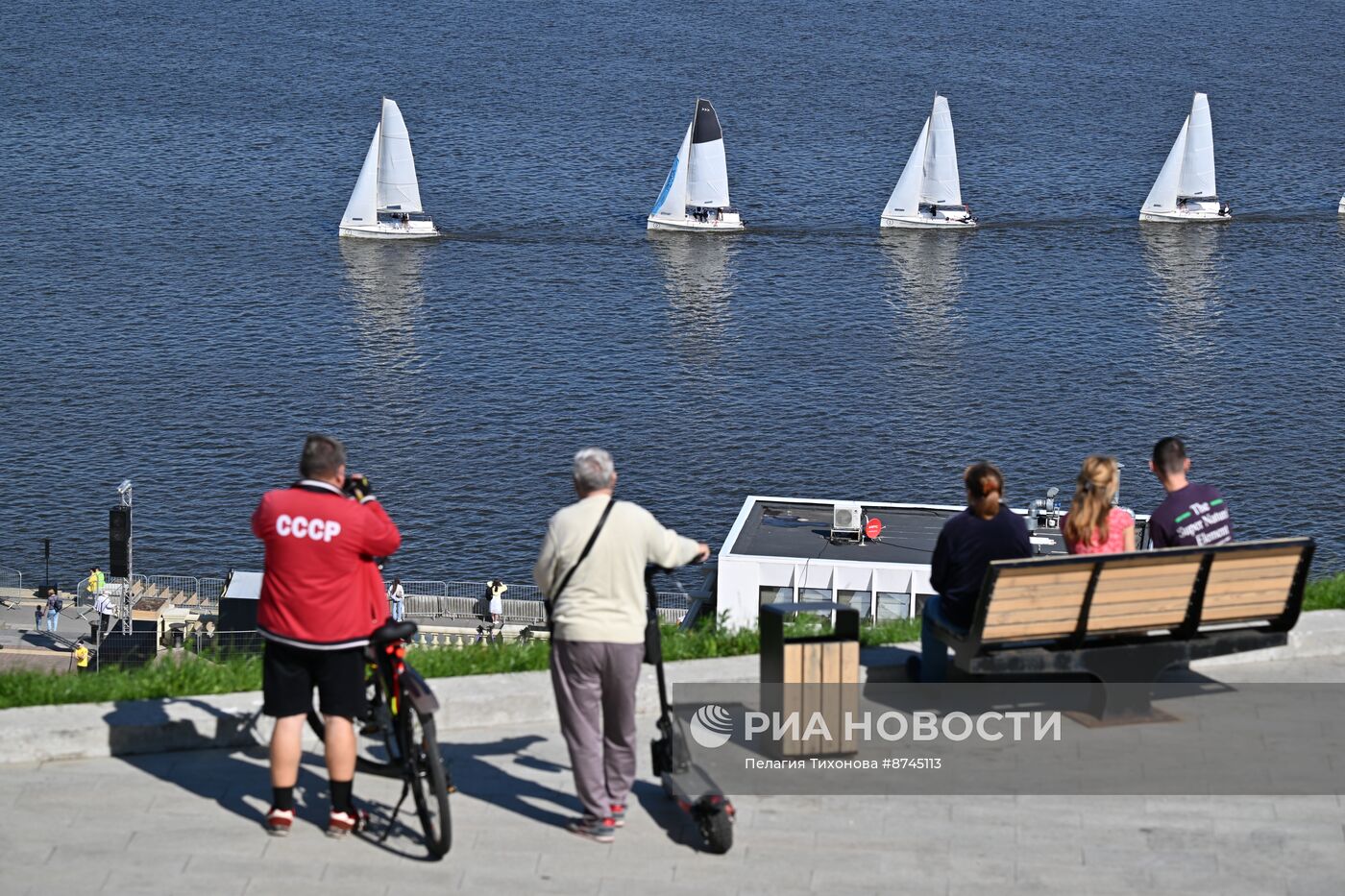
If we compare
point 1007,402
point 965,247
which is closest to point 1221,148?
point 965,247

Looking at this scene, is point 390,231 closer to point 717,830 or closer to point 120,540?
point 120,540

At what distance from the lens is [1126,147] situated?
9500 cm

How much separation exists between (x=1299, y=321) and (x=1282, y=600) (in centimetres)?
6152

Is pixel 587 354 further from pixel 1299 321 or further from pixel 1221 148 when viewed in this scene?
pixel 1221 148

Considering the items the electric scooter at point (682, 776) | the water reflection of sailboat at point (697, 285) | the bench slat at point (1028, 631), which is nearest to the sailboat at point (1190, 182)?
the water reflection of sailboat at point (697, 285)

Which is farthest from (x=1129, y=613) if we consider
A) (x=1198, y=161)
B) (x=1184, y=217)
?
(x=1198, y=161)

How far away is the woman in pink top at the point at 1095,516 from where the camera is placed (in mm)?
9727

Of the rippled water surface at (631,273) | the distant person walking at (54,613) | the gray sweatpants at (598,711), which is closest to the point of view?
the gray sweatpants at (598,711)

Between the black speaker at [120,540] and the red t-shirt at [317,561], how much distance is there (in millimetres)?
29143

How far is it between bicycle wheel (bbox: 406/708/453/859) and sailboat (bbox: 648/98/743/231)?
73.3 metres

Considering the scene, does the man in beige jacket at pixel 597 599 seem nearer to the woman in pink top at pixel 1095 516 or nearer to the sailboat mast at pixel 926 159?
the woman in pink top at pixel 1095 516

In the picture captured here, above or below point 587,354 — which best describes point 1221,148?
above

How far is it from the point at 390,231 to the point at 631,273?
11.5 metres

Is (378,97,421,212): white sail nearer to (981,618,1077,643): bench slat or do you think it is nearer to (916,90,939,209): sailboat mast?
(916,90,939,209): sailboat mast
